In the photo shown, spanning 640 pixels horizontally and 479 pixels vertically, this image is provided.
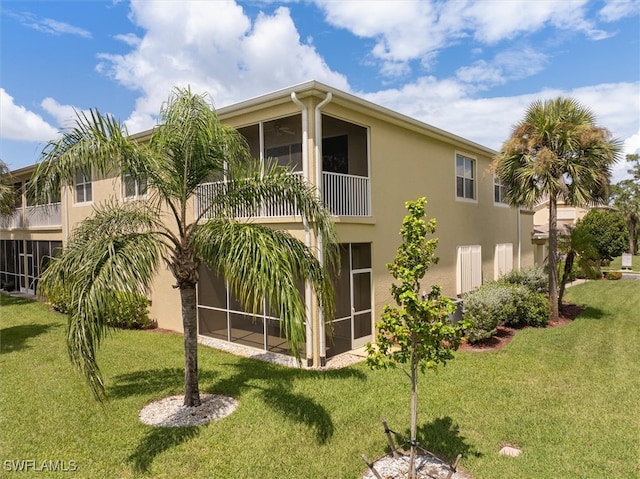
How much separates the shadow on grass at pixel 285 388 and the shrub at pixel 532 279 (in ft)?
32.0

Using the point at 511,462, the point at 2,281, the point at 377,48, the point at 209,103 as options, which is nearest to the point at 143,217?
the point at 209,103

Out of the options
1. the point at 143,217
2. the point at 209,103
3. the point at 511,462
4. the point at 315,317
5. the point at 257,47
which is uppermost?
the point at 257,47

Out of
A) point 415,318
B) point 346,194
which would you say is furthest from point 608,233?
point 415,318

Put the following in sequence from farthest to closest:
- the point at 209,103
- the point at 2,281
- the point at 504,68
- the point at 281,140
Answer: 1. the point at 2,281
2. the point at 504,68
3. the point at 281,140
4. the point at 209,103

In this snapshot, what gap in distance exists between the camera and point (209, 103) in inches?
254

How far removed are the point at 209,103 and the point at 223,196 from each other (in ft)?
5.03

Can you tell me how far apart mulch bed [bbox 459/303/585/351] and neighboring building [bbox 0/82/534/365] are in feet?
7.86

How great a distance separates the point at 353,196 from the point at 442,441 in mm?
6093

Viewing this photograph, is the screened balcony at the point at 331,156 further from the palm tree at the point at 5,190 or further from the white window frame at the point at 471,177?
the palm tree at the point at 5,190

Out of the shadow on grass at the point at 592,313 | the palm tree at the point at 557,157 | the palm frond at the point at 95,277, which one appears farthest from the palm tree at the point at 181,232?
the shadow on grass at the point at 592,313

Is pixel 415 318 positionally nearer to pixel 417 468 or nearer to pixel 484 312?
pixel 417 468

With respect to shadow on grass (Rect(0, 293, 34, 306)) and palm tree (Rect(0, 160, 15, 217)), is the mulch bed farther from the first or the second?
shadow on grass (Rect(0, 293, 34, 306))

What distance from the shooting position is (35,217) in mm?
19594

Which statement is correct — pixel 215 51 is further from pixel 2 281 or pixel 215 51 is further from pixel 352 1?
pixel 2 281
